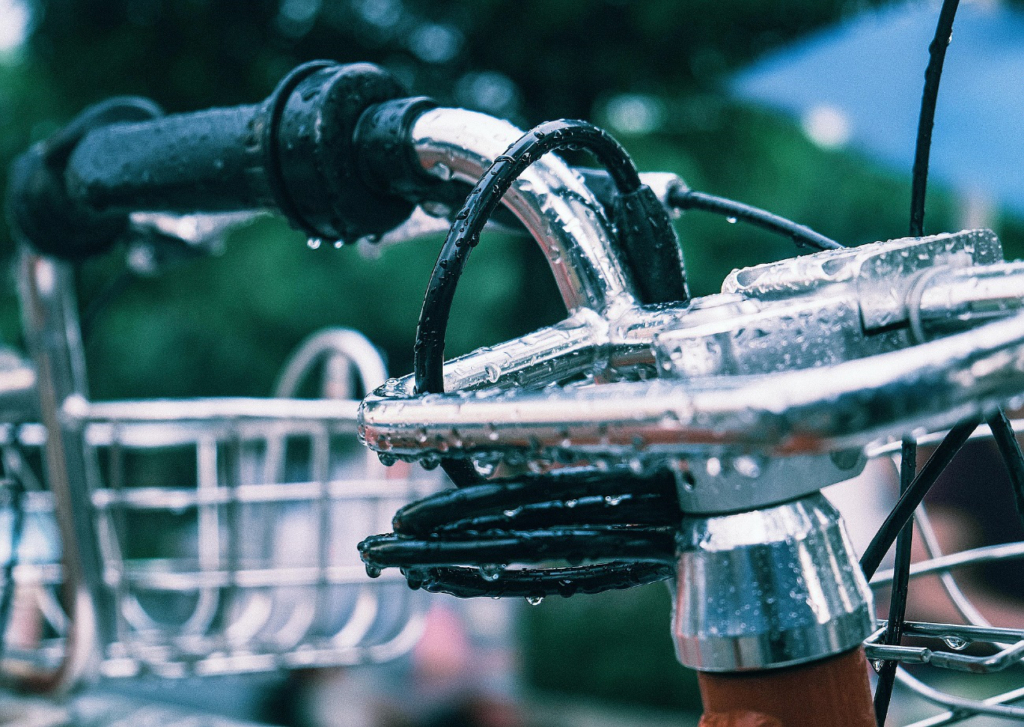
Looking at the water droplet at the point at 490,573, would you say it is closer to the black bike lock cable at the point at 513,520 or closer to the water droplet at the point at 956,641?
the black bike lock cable at the point at 513,520

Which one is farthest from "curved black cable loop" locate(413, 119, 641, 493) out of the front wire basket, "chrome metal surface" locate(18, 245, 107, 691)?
"chrome metal surface" locate(18, 245, 107, 691)

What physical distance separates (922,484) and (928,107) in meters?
0.15

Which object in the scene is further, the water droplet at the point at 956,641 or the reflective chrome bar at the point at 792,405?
the water droplet at the point at 956,641

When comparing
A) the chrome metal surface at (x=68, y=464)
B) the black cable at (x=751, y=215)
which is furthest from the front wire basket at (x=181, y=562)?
the black cable at (x=751, y=215)

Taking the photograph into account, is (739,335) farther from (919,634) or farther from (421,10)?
(421,10)

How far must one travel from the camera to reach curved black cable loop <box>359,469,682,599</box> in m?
0.29

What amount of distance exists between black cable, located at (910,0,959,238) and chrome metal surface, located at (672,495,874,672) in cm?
17

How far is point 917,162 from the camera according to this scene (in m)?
0.42

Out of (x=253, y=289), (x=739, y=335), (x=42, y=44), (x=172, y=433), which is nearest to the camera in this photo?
(x=739, y=335)

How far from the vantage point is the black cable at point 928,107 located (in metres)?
0.40

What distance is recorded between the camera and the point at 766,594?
28 cm

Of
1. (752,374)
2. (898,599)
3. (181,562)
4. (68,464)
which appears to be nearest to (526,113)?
(181,562)

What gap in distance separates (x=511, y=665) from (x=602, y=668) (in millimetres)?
485

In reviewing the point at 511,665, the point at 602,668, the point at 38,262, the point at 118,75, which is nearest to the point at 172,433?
the point at 38,262
